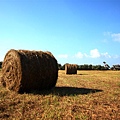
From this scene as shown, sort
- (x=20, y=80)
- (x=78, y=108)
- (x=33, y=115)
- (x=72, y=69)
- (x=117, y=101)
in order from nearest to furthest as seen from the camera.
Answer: (x=33, y=115) < (x=78, y=108) < (x=117, y=101) < (x=20, y=80) < (x=72, y=69)

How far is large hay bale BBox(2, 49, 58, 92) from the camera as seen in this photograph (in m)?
10.5

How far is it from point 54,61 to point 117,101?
175 inches

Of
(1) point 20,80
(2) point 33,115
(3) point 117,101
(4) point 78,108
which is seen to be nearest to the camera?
(2) point 33,115

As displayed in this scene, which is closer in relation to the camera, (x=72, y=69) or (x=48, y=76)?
(x=48, y=76)

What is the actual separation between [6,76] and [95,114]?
6.59 meters

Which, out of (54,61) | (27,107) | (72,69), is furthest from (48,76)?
(72,69)

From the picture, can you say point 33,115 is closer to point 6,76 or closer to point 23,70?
point 23,70

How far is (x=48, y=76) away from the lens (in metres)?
11.4

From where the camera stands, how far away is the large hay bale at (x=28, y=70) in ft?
34.3

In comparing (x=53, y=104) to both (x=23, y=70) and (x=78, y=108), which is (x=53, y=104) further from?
(x=23, y=70)

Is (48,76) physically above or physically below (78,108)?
above

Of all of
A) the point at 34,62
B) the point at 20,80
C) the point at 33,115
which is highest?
the point at 34,62

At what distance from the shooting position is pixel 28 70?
1049 cm

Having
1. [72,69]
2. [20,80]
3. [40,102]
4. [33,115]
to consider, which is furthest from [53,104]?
[72,69]
